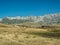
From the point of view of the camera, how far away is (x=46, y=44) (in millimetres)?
22938

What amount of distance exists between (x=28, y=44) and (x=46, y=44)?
2.10 meters

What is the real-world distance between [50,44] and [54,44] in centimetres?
49

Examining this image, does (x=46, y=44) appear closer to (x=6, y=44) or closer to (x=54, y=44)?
(x=54, y=44)

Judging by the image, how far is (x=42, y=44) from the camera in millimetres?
22750

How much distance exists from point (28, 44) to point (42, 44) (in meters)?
1.62

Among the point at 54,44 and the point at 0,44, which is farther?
the point at 54,44

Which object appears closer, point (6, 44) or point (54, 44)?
point (6, 44)

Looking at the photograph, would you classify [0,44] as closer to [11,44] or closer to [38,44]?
[11,44]

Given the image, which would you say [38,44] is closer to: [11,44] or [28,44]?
[28,44]

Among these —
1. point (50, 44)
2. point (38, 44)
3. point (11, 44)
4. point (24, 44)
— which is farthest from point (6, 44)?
point (50, 44)

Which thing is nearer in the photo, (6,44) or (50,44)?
(6,44)

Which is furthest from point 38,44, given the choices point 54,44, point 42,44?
point 54,44

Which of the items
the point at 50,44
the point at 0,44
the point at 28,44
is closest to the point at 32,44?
the point at 28,44

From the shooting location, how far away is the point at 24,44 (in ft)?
74.4
